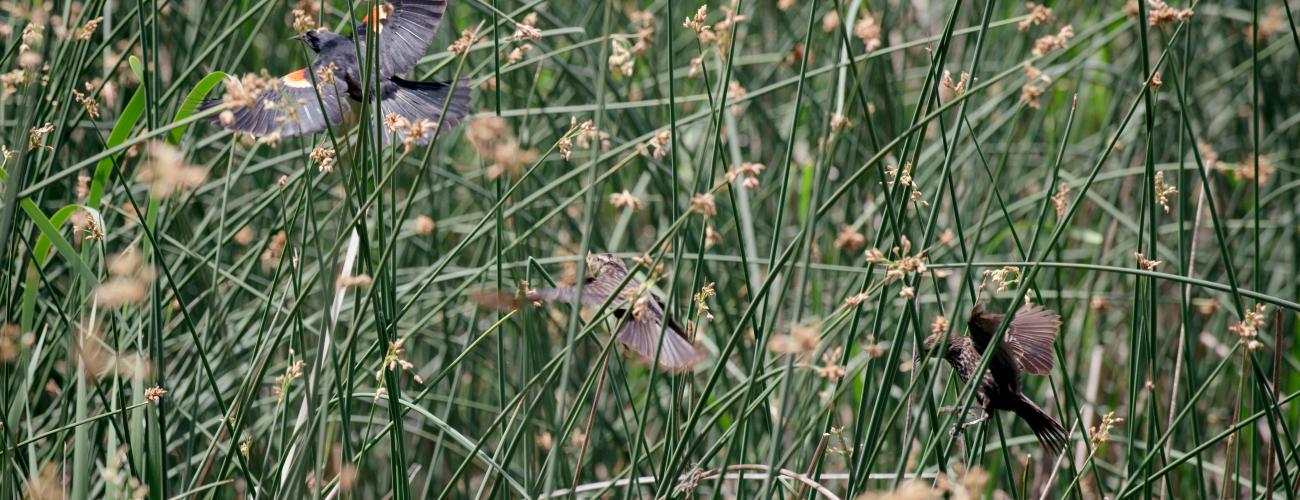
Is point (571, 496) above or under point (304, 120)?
under

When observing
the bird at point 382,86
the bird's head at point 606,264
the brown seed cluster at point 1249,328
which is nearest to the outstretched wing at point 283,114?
the bird at point 382,86

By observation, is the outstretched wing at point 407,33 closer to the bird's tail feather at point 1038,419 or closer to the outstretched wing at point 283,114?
the outstretched wing at point 283,114

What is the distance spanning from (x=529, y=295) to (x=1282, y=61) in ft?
8.49

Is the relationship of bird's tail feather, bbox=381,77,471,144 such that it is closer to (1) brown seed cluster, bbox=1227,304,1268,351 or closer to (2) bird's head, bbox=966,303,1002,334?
(2) bird's head, bbox=966,303,1002,334

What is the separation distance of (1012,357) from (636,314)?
18.3 inches

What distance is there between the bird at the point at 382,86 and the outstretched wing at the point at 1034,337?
2.04 ft

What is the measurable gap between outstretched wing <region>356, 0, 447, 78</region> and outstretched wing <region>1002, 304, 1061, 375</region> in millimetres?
756

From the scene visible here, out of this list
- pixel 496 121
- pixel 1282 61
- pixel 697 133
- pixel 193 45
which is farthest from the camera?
pixel 1282 61

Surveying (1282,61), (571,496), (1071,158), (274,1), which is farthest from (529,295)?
(1282,61)

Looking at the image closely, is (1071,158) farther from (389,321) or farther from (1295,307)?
(389,321)

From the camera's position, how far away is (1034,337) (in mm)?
1120

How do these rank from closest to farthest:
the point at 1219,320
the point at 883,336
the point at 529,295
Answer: the point at 529,295 → the point at 883,336 → the point at 1219,320

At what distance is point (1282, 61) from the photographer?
277 cm

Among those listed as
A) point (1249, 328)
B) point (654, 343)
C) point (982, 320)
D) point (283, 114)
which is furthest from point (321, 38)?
point (1249, 328)
